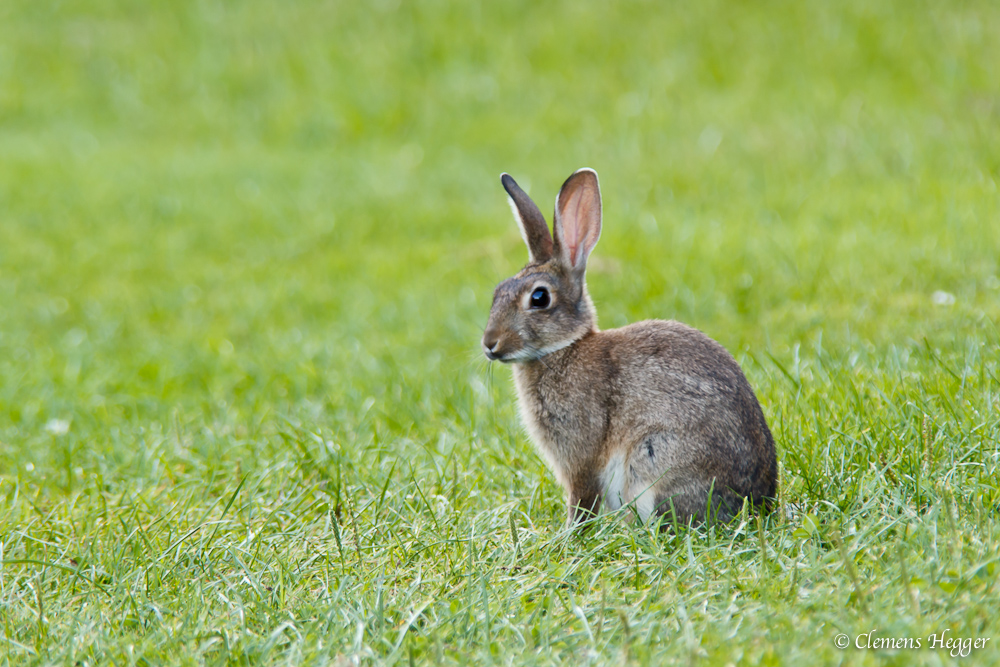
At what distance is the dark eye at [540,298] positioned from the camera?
14.5 feet

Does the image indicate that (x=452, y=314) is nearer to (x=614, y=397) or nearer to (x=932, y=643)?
(x=614, y=397)

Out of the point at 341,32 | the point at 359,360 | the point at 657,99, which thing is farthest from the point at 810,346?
the point at 341,32

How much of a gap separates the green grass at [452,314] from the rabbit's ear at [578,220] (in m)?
1.02

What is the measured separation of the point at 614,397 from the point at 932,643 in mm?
1733

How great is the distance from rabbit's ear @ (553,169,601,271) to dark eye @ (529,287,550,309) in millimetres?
191

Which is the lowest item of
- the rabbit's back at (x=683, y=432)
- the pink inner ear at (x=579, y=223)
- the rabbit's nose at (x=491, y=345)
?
the rabbit's back at (x=683, y=432)

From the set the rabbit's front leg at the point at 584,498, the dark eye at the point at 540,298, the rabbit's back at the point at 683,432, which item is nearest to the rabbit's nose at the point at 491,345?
the dark eye at the point at 540,298

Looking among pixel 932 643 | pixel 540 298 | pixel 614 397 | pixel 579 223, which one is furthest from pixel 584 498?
pixel 932 643

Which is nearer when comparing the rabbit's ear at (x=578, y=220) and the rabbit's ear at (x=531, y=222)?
the rabbit's ear at (x=578, y=220)

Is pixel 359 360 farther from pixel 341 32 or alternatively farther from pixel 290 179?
pixel 341 32

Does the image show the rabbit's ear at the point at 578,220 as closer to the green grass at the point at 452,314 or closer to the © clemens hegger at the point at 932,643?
the green grass at the point at 452,314

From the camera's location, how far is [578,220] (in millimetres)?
4527

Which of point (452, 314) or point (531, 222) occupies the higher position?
point (531, 222)

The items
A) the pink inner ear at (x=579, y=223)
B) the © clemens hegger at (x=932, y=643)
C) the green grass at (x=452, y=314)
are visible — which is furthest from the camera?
the pink inner ear at (x=579, y=223)
